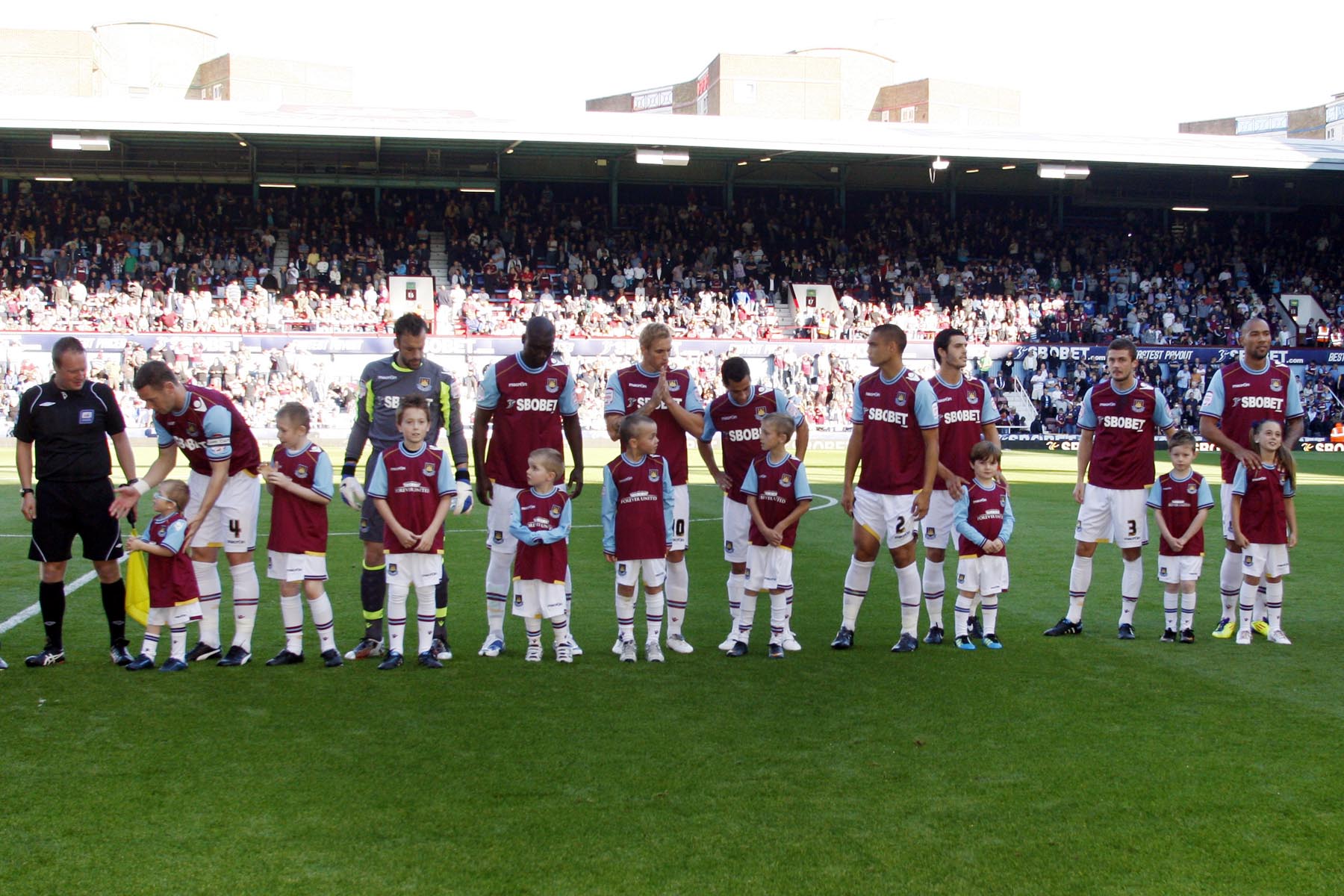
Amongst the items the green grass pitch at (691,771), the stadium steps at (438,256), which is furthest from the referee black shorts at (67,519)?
the stadium steps at (438,256)

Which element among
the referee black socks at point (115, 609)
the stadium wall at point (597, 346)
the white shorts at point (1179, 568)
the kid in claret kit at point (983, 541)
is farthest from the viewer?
the stadium wall at point (597, 346)

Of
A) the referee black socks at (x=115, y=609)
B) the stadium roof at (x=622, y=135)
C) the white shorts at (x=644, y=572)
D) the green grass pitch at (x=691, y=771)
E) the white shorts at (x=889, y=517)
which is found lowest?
the green grass pitch at (x=691, y=771)

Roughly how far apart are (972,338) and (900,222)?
8.33m

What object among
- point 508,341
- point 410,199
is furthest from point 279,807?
point 410,199

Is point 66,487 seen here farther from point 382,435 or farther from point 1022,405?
point 1022,405

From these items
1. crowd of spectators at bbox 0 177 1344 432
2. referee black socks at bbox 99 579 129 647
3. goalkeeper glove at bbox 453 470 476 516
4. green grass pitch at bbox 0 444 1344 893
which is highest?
crowd of spectators at bbox 0 177 1344 432

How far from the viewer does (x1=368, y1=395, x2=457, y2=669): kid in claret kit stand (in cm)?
745

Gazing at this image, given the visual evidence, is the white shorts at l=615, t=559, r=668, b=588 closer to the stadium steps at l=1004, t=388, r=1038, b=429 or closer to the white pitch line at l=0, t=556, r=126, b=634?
the white pitch line at l=0, t=556, r=126, b=634

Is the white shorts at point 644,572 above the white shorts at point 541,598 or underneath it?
above

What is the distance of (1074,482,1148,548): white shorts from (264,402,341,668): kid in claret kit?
5548 millimetres

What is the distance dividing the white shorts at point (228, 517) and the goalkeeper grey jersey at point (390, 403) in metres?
0.73

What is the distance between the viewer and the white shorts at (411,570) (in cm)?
750

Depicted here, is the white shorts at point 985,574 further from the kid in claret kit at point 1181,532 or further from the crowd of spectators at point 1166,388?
the crowd of spectators at point 1166,388

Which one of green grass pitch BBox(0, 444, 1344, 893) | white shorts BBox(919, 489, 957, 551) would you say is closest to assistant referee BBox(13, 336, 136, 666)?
green grass pitch BBox(0, 444, 1344, 893)
